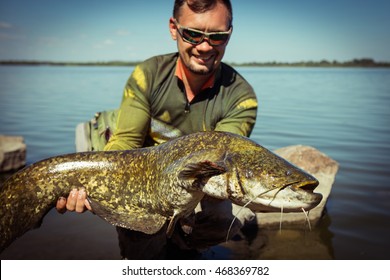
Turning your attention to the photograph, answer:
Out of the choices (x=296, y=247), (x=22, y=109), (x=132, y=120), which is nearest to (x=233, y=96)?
(x=132, y=120)

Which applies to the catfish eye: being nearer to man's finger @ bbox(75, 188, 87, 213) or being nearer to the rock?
man's finger @ bbox(75, 188, 87, 213)

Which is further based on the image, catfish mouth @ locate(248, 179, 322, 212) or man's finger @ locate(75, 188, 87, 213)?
man's finger @ locate(75, 188, 87, 213)

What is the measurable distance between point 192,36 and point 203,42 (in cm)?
12

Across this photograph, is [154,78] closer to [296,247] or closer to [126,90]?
[126,90]

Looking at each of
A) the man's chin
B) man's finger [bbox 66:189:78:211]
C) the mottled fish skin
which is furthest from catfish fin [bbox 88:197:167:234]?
the man's chin

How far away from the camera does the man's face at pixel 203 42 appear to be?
3.48 metres

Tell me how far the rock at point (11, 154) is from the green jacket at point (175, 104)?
417cm

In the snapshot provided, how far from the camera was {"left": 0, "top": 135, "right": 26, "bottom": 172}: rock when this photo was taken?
6.89 metres

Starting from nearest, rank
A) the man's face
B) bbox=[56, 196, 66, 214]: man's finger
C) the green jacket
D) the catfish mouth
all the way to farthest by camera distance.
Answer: the catfish mouth → bbox=[56, 196, 66, 214]: man's finger → the man's face → the green jacket

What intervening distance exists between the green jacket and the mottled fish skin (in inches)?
32.1

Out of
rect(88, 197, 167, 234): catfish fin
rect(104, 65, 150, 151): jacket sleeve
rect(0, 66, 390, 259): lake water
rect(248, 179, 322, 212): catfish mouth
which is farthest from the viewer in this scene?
rect(0, 66, 390, 259): lake water

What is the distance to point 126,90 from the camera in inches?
151

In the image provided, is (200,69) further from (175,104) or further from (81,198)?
(81,198)

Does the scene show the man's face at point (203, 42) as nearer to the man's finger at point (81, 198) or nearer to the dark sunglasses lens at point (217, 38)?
the dark sunglasses lens at point (217, 38)
